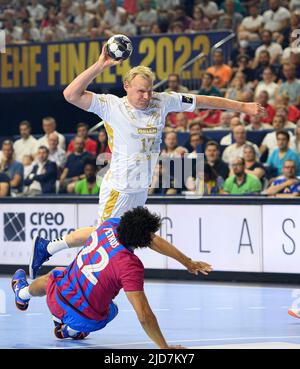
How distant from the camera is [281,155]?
16.8 meters

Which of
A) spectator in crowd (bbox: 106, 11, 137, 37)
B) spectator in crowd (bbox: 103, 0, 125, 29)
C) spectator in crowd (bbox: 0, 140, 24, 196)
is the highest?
spectator in crowd (bbox: 103, 0, 125, 29)

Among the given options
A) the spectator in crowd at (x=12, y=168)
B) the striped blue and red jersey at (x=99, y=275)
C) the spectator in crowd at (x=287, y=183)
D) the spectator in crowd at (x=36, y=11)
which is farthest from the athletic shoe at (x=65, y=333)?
the spectator in crowd at (x=36, y=11)

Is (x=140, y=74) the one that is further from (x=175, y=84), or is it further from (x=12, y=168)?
(x=175, y=84)

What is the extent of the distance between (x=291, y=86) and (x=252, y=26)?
2.56 meters

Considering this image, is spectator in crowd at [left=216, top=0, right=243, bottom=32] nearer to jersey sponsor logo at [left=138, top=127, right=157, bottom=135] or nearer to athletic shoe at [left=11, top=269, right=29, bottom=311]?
jersey sponsor logo at [left=138, top=127, right=157, bottom=135]

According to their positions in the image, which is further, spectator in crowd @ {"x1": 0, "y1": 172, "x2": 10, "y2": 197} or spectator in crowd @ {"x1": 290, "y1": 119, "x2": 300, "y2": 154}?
spectator in crowd @ {"x1": 0, "y1": 172, "x2": 10, "y2": 197}

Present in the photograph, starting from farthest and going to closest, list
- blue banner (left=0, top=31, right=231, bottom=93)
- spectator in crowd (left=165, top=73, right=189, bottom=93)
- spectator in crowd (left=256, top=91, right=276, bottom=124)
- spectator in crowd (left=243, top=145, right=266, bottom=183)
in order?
blue banner (left=0, top=31, right=231, bottom=93)
spectator in crowd (left=165, top=73, right=189, bottom=93)
spectator in crowd (left=256, top=91, right=276, bottom=124)
spectator in crowd (left=243, top=145, right=266, bottom=183)

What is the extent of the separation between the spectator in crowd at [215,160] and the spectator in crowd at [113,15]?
740 cm

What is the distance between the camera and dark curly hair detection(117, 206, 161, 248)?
8206 millimetres

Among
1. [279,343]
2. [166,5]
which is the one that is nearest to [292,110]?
[166,5]

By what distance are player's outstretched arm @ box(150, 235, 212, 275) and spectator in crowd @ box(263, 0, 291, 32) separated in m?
11.8

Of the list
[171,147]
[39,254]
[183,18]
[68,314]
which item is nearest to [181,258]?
[68,314]

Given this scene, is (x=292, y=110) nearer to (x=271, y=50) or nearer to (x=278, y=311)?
(x=271, y=50)

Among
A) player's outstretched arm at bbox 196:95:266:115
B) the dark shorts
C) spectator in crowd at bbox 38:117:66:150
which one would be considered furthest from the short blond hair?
spectator in crowd at bbox 38:117:66:150
